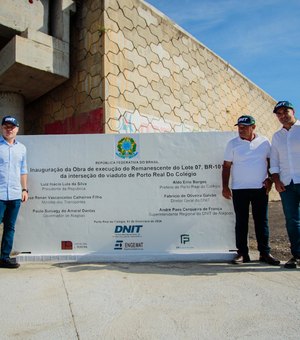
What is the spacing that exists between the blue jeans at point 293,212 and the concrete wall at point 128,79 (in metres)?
2.80

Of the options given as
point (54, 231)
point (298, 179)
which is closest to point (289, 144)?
point (298, 179)

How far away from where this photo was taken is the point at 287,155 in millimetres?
2787

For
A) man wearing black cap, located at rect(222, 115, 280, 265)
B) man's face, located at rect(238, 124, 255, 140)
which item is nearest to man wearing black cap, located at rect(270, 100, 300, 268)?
man wearing black cap, located at rect(222, 115, 280, 265)

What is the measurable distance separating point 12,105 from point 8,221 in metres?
3.41

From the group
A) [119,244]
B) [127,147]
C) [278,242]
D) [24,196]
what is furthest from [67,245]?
[278,242]

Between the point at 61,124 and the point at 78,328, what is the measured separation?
459cm

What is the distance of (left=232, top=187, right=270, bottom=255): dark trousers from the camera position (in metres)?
2.89

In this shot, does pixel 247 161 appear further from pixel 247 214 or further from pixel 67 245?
pixel 67 245

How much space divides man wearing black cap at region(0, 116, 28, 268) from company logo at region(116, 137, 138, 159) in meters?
0.85

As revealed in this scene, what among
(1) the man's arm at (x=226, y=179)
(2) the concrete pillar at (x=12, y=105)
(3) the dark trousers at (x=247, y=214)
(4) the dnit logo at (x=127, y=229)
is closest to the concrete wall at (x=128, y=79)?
(2) the concrete pillar at (x=12, y=105)

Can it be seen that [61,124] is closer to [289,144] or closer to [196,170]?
[196,170]

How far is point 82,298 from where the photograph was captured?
194 cm

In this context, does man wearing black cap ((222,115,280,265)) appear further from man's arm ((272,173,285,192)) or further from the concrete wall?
the concrete wall

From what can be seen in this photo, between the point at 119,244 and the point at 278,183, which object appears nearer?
the point at 278,183
